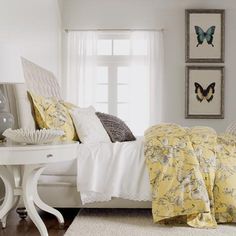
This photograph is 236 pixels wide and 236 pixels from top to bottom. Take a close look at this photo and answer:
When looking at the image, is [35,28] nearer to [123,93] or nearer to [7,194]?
[123,93]

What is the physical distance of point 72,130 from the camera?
3721mm

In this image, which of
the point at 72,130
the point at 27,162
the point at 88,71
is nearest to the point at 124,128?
the point at 72,130

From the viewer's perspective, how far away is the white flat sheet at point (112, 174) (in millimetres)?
3355

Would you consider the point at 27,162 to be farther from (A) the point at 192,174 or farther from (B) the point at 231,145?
(B) the point at 231,145

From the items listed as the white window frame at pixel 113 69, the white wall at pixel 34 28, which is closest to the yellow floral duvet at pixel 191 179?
the white wall at pixel 34 28

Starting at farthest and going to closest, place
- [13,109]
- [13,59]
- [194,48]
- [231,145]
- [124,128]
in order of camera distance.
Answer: [194,48]
[124,128]
[13,109]
[231,145]
[13,59]

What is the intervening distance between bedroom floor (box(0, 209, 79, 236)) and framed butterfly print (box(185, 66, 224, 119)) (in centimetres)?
370

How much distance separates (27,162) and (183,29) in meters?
4.86

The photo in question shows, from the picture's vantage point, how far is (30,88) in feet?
12.9

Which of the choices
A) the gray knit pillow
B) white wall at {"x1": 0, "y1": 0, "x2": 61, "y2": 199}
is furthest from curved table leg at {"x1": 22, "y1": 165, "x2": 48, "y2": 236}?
the gray knit pillow

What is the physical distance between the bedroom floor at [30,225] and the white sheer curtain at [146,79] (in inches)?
134

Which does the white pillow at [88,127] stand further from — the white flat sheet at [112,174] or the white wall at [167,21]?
the white wall at [167,21]

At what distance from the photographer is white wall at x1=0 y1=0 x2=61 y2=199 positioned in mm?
4164

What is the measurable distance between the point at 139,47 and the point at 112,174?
3879 millimetres
